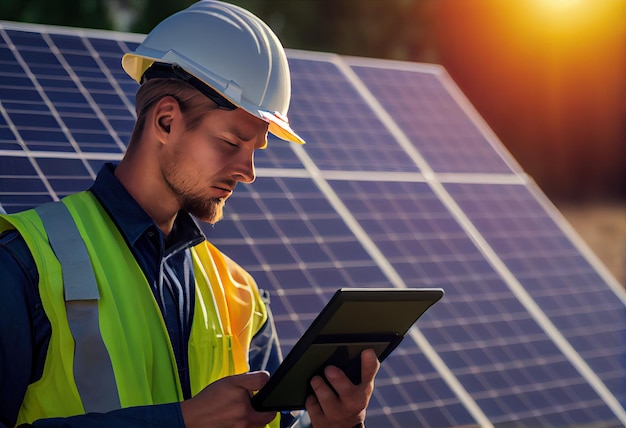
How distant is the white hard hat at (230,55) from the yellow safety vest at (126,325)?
1.94 ft

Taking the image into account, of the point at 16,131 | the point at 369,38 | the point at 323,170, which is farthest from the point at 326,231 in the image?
the point at 369,38

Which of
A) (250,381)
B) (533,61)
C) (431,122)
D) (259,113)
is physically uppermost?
(259,113)

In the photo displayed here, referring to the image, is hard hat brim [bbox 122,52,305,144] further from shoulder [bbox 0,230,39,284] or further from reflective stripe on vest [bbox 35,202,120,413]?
shoulder [bbox 0,230,39,284]

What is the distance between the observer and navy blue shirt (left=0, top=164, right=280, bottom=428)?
137 inches

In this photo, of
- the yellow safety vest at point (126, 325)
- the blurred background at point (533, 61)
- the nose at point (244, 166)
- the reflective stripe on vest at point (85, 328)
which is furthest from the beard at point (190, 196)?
the blurred background at point (533, 61)

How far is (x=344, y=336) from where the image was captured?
12.1 feet

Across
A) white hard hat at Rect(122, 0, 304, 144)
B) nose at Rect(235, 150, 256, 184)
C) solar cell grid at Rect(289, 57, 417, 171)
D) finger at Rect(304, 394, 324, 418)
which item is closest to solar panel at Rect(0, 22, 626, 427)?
solar cell grid at Rect(289, 57, 417, 171)

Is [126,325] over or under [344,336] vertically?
under

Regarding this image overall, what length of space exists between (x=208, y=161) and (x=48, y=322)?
80cm

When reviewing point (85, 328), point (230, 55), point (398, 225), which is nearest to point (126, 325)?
point (85, 328)

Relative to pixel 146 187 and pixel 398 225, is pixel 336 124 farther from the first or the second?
pixel 146 187

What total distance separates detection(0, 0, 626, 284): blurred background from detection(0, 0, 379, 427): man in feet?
70.9

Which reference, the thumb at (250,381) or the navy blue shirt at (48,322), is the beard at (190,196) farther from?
the thumb at (250,381)

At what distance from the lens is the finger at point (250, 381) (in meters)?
3.60
